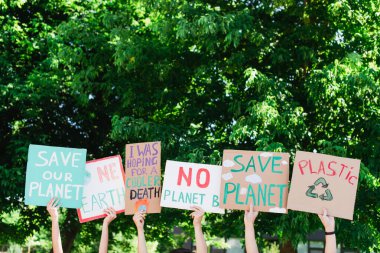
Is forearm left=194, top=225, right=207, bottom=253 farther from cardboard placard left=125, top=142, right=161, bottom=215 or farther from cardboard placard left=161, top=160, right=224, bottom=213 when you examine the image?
cardboard placard left=125, top=142, right=161, bottom=215

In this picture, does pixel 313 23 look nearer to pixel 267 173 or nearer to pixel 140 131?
pixel 140 131

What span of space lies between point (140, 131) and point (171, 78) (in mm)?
1432

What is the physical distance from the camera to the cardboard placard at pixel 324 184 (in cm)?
526

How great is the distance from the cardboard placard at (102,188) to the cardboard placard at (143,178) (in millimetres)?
140

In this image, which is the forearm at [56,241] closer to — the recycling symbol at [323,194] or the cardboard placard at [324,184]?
the cardboard placard at [324,184]

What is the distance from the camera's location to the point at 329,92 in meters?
9.91

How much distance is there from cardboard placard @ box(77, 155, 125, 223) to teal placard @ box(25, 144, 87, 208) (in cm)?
12

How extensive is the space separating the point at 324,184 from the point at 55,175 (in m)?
2.61

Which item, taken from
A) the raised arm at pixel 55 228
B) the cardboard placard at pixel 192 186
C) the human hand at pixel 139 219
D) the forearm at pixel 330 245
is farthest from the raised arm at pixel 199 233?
the raised arm at pixel 55 228

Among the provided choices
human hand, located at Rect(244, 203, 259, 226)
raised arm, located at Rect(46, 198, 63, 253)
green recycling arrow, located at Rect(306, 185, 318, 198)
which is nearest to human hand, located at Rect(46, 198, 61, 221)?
raised arm, located at Rect(46, 198, 63, 253)

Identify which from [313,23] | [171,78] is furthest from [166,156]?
[313,23]

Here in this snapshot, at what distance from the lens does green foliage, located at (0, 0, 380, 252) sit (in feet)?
33.3

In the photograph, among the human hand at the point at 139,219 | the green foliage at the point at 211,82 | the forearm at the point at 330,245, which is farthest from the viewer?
the green foliage at the point at 211,82

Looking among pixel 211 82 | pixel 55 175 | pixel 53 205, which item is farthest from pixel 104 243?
pixel 211 82
